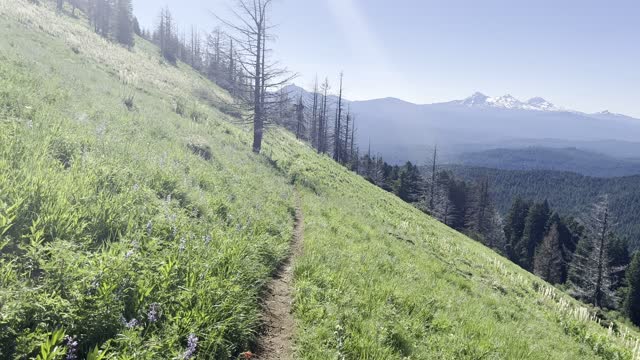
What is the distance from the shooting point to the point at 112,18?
67.1m

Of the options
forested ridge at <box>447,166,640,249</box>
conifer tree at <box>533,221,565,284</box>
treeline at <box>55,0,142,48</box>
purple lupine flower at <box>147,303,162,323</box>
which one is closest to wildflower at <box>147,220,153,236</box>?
purple lupine flower at <box>147,303,162,323</box>

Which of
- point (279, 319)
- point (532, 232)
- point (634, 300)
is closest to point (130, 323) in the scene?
point (279, 319)

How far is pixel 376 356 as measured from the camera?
4.70 meters

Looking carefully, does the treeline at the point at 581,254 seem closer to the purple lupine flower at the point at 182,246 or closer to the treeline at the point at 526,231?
the treeline at the point at 526,231

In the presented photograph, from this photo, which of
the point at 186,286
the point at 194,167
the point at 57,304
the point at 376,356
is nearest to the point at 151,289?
the point at 186,286

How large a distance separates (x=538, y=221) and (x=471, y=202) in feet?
47.9

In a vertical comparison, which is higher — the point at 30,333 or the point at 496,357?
the point at 30,333

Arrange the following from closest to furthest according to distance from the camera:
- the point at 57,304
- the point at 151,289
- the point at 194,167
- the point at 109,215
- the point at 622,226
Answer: the point at 57,304
the point at 151,289
the point at 109,215
the point at 194,167
the point at 622,226

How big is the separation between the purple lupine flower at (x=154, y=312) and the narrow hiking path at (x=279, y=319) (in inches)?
54.7

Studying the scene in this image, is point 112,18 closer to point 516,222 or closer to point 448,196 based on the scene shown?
point 448,196

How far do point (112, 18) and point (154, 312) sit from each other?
80.9 m

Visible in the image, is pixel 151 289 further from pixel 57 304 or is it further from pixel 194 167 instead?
pixel 194 167

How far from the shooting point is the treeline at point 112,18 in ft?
200

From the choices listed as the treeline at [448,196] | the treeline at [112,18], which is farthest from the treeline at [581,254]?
the treeline at [112,18]
